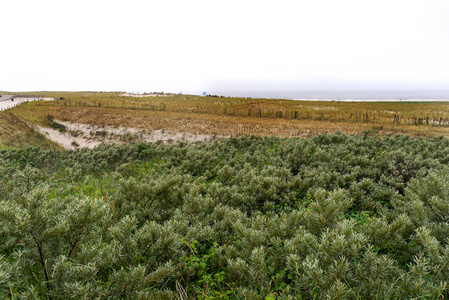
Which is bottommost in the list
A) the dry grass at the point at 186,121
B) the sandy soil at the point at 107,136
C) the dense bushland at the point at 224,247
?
the dense bushland at the point at 224,247

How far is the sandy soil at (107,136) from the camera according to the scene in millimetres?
9609

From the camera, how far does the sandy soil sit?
9.61 m

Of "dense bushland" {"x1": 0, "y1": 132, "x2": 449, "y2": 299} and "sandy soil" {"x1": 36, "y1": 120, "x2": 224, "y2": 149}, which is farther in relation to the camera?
"sandy soil" {"x1": 36, "y1": 120, "x2": 224, "y2": 149}

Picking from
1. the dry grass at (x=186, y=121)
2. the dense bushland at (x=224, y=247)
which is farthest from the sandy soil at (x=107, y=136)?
the dense bushland at (x=224, y=247)

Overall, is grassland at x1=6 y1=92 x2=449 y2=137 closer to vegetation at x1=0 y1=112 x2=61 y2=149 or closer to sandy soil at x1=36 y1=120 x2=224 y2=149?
sandy soil at x1=36 y1=120 x2=224 y2=149

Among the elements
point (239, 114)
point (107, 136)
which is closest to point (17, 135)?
point (107, 136)

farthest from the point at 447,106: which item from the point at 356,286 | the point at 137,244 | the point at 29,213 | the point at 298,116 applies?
the point at 29,213

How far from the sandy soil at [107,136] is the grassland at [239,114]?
1.06 ft

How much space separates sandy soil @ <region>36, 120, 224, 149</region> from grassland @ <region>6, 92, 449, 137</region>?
0.32 meters

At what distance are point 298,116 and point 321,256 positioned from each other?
30.8 feet

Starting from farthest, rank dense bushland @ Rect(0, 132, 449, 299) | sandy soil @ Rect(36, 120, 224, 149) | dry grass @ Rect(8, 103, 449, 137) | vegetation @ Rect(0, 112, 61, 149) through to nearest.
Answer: sandy soil @ Rect(36, 120, 224, 149), dry grass @ Rect(8, 103, 449, 137), vegetation @ Rect(0, 112, 61, 149), dense bushland @ Rect(0, 132, 449, 299)

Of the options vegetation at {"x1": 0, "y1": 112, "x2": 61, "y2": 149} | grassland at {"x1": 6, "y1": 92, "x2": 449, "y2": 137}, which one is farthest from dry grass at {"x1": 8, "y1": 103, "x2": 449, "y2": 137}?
vegetation at {"x1": 0, "y1": 112, "x2": 61, "y2": 149}

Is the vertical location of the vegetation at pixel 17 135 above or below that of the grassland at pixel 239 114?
below

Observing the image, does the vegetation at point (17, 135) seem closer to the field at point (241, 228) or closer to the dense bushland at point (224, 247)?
the field at point (241, 228)
